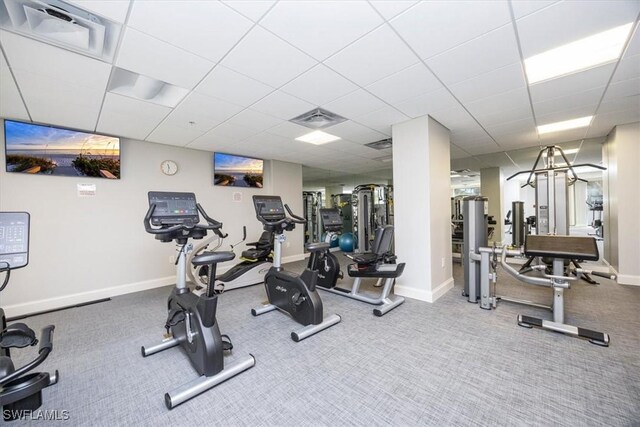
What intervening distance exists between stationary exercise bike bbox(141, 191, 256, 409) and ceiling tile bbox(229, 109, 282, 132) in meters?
1.39

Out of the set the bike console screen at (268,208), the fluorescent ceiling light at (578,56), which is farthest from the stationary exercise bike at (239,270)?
the fluorescent ceiling light at (578,56)

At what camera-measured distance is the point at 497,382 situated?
1.85 metres

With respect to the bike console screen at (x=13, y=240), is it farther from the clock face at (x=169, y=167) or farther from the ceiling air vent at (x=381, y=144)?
the ceiling air vent at (x=381, y=144)

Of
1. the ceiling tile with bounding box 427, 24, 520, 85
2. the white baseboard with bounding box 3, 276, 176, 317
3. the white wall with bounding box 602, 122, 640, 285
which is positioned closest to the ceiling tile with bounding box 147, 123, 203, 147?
the white baseboard with bounding box 3, 276, 176, 317

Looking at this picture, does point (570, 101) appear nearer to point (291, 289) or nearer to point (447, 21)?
point (447, 21)

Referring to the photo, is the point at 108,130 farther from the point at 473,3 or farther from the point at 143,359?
the point at 473,3

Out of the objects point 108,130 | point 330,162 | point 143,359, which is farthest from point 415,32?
point 330,162

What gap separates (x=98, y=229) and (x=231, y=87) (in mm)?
3277

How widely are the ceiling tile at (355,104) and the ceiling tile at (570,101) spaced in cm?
202

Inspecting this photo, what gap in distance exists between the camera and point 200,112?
10.6 ft

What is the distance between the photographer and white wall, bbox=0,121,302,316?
342cm

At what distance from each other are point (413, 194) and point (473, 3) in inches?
90.6

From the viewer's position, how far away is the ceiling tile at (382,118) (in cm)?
335

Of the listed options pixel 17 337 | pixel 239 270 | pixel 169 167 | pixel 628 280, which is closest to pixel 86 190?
pixel 169 167
